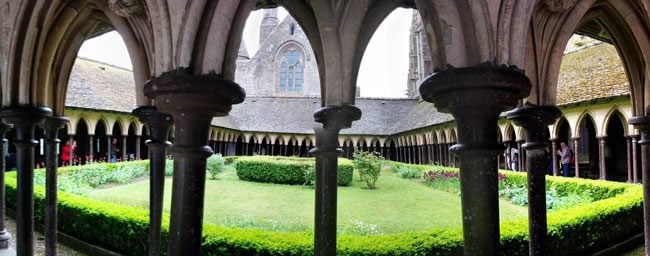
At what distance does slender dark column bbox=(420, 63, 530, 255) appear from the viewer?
205cm

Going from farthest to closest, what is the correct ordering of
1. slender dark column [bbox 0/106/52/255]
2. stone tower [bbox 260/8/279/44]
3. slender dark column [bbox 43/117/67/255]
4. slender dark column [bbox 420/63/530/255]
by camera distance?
stone tower [bbox 260/8/279/44] < slender dark column [bbox 43/117/67/255] < slender dark column [bbox 0/106/52/255] < slender dark column [bbox 420/63/530/255]

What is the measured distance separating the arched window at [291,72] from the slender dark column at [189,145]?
39860 millimetres

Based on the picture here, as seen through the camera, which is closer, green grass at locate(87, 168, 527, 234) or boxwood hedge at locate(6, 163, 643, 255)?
boxwood hedge at locate(6, 163, 643, 255)

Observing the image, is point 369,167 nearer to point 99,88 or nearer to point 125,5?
point 99,88

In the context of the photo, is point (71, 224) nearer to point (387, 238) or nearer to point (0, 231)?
point (0, 231)

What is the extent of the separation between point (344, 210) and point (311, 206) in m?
1.03

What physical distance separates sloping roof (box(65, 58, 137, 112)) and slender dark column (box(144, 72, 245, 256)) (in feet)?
60.4

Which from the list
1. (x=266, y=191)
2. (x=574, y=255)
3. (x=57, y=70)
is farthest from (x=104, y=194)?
(x=574, y=255)

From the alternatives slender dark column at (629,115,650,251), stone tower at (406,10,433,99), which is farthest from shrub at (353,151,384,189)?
stone tower at (406,10,433,99)

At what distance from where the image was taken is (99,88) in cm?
2123

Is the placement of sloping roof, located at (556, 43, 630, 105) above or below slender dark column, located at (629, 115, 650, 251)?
above

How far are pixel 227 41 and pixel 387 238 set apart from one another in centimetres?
339

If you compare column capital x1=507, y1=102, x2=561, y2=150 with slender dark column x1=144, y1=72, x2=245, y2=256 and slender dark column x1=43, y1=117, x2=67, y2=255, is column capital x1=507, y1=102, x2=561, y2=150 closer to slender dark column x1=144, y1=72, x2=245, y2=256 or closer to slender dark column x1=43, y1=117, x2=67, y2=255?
slender dark column x1=144, y1=72, x2=245, y2=256

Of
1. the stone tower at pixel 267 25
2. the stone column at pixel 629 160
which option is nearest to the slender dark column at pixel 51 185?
the stone column at pixel 629 160
